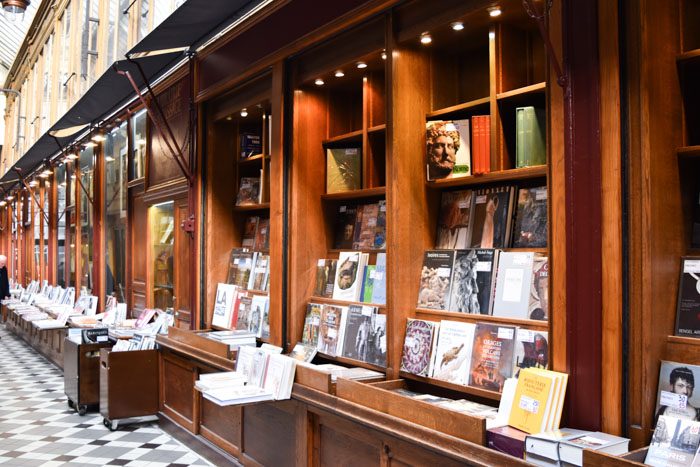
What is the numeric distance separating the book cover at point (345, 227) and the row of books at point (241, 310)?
804 mm

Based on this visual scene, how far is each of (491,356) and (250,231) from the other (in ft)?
10.5

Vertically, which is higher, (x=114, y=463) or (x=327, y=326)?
(x=327, y=326)

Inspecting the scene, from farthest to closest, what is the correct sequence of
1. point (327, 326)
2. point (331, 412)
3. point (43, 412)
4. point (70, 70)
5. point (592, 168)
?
point (70, 70) < point (43, 412) < point (327, 326) < point (331, 412) < point (592, 168)

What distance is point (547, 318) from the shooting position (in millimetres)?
2779

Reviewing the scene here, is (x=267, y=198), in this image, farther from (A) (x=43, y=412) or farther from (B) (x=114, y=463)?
(A) (x=43, y=412)

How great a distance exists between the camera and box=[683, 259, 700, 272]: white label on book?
7.82 feet

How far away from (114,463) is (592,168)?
4.15 meters

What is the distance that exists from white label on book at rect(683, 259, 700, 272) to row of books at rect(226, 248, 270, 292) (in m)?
3.20

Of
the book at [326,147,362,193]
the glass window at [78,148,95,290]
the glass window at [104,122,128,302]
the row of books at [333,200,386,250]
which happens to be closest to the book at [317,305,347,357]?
the row of books at [333,200,386,250]

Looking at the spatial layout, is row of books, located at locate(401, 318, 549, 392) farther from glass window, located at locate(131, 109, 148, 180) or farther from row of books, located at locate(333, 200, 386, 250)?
glass window, located at locate(131, 109, 148, 180)

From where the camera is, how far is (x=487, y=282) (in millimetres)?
3176

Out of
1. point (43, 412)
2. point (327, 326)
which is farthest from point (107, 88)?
point (327, 326)

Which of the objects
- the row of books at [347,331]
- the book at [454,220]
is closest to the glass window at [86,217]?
the row of books at [347,331]

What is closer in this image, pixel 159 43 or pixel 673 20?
pixel 673 20
